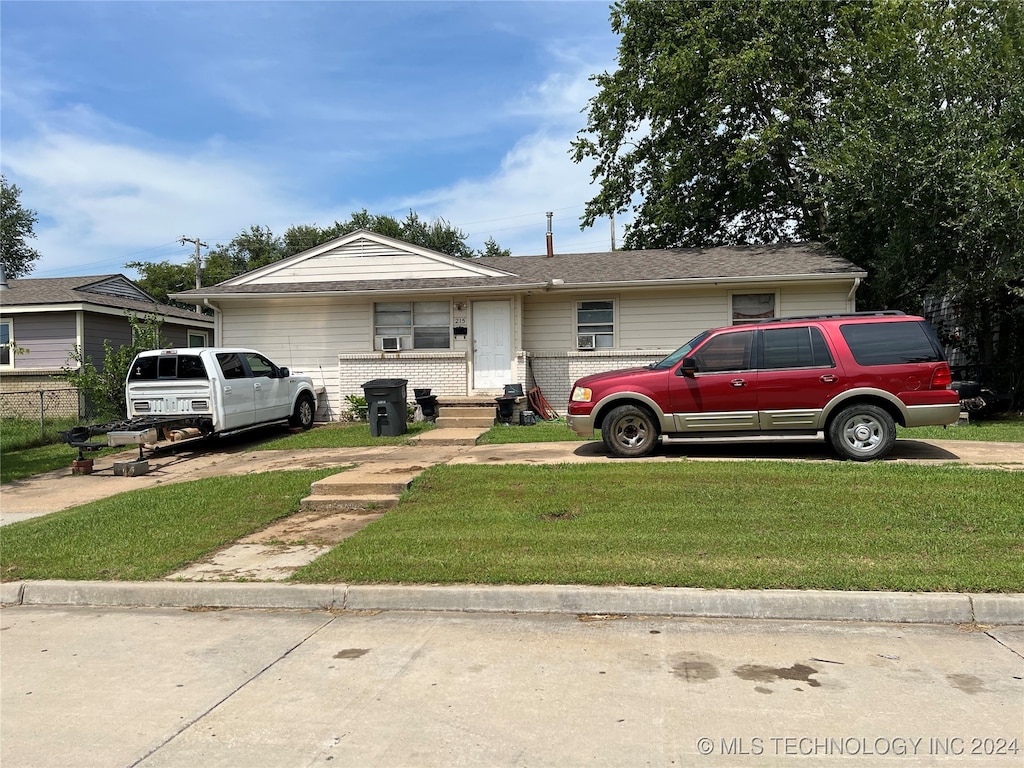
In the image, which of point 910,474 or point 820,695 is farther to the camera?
point 910,474

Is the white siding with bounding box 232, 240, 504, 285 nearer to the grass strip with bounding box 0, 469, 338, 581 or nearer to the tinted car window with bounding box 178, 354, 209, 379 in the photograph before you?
the tinted car window with bounding box 178, 354, 209, 379

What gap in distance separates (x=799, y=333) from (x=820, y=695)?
6715 mm

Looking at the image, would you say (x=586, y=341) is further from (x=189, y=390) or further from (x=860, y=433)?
(x=189, y=390)

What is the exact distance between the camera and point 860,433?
9359 millimetres

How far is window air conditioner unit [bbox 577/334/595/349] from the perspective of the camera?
55.0ft

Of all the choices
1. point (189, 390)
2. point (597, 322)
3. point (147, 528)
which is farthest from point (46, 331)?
point (147, 528)

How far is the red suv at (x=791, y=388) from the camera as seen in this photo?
919 cm

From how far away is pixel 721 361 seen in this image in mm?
9734

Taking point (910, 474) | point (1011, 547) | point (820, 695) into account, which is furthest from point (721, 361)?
point (820, 695)

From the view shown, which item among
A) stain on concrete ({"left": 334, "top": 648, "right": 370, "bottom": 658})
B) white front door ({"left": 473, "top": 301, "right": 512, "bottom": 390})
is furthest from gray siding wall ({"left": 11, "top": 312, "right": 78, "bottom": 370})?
stain on concrete ({"left": 334, "top": 648, "right": 370, "bottom": 658})

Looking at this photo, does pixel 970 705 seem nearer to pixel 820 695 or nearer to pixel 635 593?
pixel 820 695

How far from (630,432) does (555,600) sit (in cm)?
514

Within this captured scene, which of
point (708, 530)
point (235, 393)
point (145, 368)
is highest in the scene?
point (145, 368)

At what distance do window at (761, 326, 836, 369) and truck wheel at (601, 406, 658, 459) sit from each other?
5.79 ft
